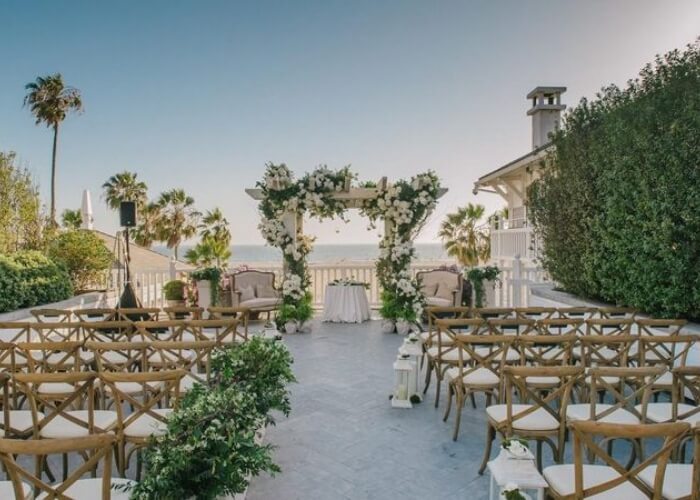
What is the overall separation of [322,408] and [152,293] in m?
6.69

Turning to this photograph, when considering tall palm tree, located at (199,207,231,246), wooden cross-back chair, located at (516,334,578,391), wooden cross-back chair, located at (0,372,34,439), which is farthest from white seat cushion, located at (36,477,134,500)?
tall palm tree, located at (199,207,231,246)

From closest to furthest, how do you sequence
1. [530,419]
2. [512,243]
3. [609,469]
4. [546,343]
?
[609,469]
[530,419]
[546,343]
[512,243]

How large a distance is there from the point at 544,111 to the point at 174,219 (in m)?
14.6

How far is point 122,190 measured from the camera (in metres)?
20.2

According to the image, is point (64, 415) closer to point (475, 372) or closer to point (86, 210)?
point (475, 372)

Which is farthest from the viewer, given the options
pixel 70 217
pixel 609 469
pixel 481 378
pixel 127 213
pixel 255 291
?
pixel 70 217

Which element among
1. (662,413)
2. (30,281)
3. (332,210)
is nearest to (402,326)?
(332,210)

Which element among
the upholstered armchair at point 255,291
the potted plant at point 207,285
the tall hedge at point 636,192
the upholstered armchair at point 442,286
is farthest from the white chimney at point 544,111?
the potted plant at point 207,285

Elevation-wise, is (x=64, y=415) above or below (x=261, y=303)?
below

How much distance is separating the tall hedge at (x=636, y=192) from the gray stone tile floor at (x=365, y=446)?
7.30 ft

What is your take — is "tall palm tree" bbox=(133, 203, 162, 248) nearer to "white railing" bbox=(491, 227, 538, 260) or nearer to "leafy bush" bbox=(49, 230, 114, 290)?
"leafy bush" bbox=(49, 230, 114, 290)

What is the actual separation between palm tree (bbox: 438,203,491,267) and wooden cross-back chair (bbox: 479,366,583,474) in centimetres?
1393

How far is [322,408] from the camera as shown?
13.8 feet

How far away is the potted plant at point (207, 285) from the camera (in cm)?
836
